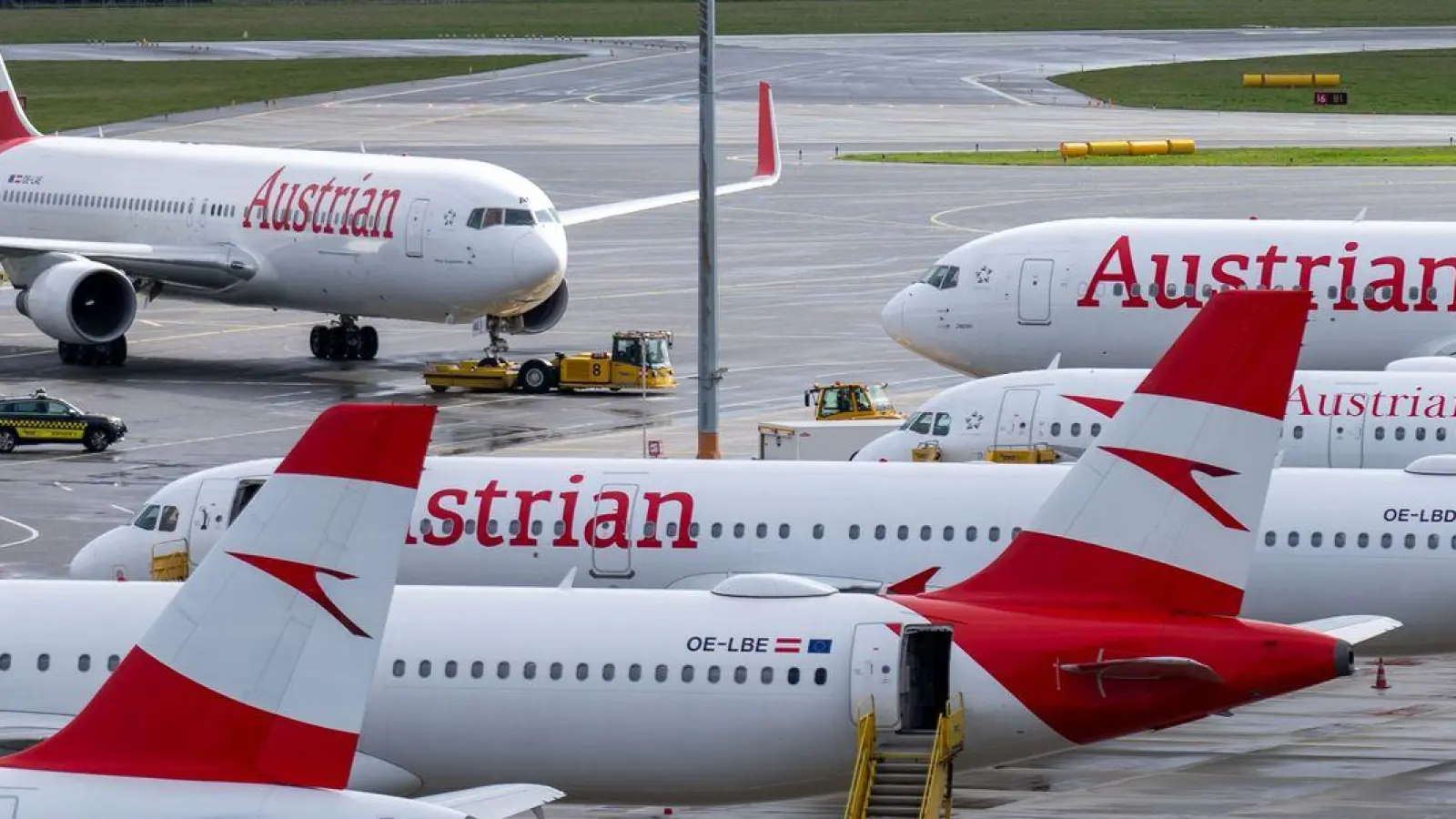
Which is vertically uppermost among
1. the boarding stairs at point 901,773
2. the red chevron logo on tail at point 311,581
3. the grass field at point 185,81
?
the grass field at point 185,81

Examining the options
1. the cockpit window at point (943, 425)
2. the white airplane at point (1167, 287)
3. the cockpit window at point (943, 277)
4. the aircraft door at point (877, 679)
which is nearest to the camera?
the aircraft door at point (877, 679)

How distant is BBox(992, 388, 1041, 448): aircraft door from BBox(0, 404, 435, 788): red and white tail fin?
26121mm

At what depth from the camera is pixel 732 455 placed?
54844mm

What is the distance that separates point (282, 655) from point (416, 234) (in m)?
46.4

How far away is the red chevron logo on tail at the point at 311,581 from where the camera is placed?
18984 mm

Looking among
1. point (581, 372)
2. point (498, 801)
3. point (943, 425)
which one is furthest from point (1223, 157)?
point (498, 801)

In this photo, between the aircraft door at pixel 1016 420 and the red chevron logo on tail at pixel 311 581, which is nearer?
the red chevron logo on tail at pixel 311 581

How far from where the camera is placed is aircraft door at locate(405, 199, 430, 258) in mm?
64750

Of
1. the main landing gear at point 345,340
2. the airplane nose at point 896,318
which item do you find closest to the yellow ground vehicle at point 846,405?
the airplane nose at point 896,318

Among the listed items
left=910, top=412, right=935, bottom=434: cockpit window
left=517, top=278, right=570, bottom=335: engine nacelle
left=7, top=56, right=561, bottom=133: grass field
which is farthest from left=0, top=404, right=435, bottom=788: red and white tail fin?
left=7, top=56, right=561, bottom=133: grass field

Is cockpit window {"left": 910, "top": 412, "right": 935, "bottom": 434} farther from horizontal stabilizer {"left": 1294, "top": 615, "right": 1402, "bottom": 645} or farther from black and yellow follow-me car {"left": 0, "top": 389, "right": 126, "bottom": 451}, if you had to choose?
black and yellow follow-me car {"left": 0, "top": 389, "right": 126, "bottom": 451}

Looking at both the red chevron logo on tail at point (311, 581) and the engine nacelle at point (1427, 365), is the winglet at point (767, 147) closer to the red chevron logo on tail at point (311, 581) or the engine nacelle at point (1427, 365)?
the engine nacelle at point (1427, 365)

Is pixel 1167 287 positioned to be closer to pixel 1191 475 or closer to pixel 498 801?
pixel 1191 475

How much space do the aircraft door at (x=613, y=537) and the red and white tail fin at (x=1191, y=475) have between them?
32.1ft
